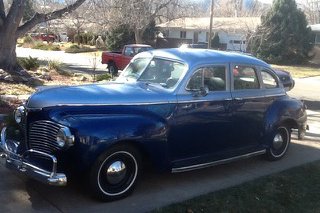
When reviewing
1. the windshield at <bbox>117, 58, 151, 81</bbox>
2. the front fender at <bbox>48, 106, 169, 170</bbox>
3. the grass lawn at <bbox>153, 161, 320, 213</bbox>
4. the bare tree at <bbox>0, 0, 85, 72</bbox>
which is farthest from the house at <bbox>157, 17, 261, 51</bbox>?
the front fender at <bbox>48, 106, 169, 170</bbox>

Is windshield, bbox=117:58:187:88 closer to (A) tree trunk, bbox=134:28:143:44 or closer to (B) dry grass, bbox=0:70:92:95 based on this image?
(B) dry grass, bbox=0:70:92:95

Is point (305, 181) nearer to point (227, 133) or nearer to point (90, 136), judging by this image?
point (227, 133)

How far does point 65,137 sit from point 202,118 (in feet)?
6.63

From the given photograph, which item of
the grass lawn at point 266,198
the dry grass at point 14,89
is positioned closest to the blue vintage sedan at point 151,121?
the grass lawn at point 266,198

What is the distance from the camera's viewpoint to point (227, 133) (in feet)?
20.5

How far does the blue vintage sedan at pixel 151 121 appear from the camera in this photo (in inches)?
192

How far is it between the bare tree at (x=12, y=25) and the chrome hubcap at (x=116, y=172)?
1242cm

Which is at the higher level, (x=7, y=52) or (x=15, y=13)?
(x=15, y=13)

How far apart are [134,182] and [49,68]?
1397cm

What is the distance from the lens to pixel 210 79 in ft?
20.2

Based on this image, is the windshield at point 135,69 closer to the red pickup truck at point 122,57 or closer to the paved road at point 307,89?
the paved road at point 307,89

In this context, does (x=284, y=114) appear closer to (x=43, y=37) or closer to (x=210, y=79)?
(x=210, y=79)

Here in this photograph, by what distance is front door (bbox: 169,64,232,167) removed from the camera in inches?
224

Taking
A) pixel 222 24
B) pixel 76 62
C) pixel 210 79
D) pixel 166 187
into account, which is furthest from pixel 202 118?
pixel 222 24
